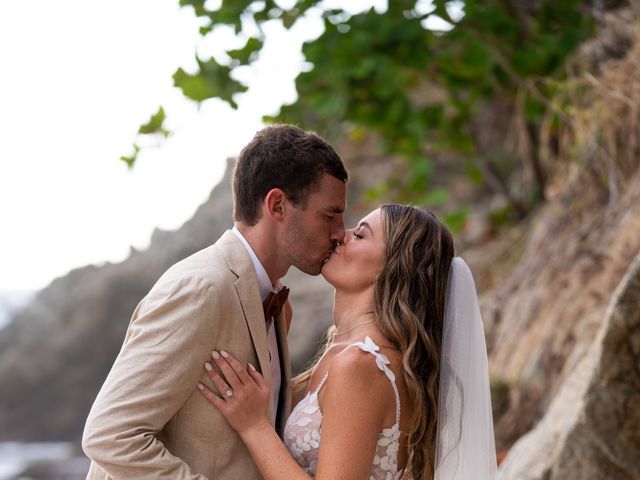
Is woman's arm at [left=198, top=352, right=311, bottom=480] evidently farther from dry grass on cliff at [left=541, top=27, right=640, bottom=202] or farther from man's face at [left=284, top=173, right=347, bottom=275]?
dry grass on cliff at [left=541, top=27, right=640, bottom=202]

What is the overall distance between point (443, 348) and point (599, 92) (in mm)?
3574

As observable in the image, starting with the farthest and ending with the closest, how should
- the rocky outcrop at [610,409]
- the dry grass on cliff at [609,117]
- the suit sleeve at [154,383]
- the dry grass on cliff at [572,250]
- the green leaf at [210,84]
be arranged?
the green leaf at [210,84] < the dry grass on cliff at [609,117] < the dry grass on cliff at [572,250] < the rocky outcrop at [610,409] < the suit sleeve at [154,383]

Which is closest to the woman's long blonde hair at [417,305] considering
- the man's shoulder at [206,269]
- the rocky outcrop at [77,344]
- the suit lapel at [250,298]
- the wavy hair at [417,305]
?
the wavy hair at [417,305]

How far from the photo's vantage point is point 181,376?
3.10 metres

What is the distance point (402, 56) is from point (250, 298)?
4.55 metres

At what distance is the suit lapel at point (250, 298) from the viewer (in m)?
3.24

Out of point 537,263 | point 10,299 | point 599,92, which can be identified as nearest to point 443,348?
point 599,92

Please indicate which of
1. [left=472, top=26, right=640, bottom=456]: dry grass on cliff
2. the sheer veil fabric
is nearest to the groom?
the sheer veil fabric

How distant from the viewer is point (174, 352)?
308cm

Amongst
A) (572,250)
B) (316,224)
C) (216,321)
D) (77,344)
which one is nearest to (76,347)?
(77,344)

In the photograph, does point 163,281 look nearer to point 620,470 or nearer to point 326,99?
point 620,470

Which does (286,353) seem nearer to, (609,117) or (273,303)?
(273,303)

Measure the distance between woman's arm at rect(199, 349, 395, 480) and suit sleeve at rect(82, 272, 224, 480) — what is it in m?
0.11

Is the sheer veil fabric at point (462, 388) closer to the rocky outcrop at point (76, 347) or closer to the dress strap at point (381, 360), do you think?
the dress strap at point (381, 360)
